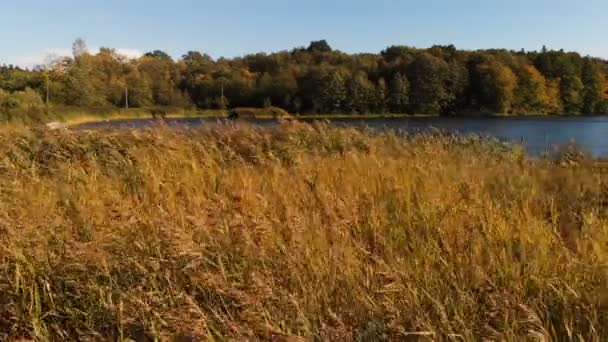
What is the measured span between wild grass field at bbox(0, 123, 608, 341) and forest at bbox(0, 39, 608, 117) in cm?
9567

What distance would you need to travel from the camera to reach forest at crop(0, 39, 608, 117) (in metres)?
97.0

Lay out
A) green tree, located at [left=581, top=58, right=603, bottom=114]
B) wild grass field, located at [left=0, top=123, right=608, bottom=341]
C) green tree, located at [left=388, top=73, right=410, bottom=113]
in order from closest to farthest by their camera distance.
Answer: wild grass field, located at [left=0, top=123, right=608, bottom=341] < green tree, located at [left=388, top=73, right=410, bottom=113] < green tree, located at [left=581, top=58, right=603, bottom=114]

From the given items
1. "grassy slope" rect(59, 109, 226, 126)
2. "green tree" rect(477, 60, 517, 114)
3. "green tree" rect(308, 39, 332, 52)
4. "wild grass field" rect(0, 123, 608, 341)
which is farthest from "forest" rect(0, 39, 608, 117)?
"wild grass field" rect(0, 123, 608, 341)

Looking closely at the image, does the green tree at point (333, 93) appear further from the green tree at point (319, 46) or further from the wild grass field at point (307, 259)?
the wild grass field at point (307, 259)

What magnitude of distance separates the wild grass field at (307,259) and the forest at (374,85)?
3767 inches

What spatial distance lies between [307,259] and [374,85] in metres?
104

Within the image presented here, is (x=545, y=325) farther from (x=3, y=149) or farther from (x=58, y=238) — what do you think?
(x=3, y=149)

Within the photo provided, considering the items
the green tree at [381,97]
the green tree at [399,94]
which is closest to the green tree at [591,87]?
the green tree at [399,94]

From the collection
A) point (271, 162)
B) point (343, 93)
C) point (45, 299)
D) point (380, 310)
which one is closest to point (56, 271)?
point (45, 299)

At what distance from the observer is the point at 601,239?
8.93ft

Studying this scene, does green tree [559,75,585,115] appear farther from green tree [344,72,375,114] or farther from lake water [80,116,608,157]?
lake water [80,116,608,157]

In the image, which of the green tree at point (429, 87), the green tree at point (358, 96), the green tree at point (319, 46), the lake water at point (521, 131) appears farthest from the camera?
the green tree at point (319, 46)

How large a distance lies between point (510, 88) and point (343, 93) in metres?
33.6

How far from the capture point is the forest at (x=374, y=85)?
318 ft
